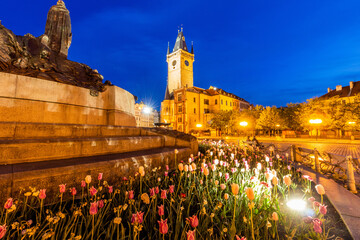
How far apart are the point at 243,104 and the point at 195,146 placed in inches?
2944

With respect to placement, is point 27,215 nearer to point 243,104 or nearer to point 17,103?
point 17,103

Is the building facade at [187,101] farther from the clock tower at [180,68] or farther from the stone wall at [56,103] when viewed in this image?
the stone wall at [56,103]

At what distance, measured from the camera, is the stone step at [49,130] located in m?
3.55

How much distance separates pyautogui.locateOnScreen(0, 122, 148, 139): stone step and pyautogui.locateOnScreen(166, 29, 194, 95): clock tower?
66.2 m

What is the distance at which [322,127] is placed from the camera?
3344cm

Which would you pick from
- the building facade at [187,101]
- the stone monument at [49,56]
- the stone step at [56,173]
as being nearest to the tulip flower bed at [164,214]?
the stone step at [56,173]

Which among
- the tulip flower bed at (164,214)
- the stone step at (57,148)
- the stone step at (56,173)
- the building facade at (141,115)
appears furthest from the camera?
A: the building facade at (141,115)

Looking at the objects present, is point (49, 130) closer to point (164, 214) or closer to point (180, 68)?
point (164, 214)

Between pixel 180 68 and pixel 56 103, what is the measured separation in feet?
225

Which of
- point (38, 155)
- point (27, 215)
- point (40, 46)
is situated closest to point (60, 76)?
point (40, 46)

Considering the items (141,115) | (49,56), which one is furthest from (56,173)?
(141,115)

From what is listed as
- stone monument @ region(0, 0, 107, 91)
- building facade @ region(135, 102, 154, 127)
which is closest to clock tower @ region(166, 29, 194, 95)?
building facade @ region(135, 102, 154, 127)

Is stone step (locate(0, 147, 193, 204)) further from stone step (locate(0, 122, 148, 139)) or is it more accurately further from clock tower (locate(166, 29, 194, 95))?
clock tower (locate(166, 29, 194, 95))

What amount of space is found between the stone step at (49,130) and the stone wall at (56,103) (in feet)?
5.08
